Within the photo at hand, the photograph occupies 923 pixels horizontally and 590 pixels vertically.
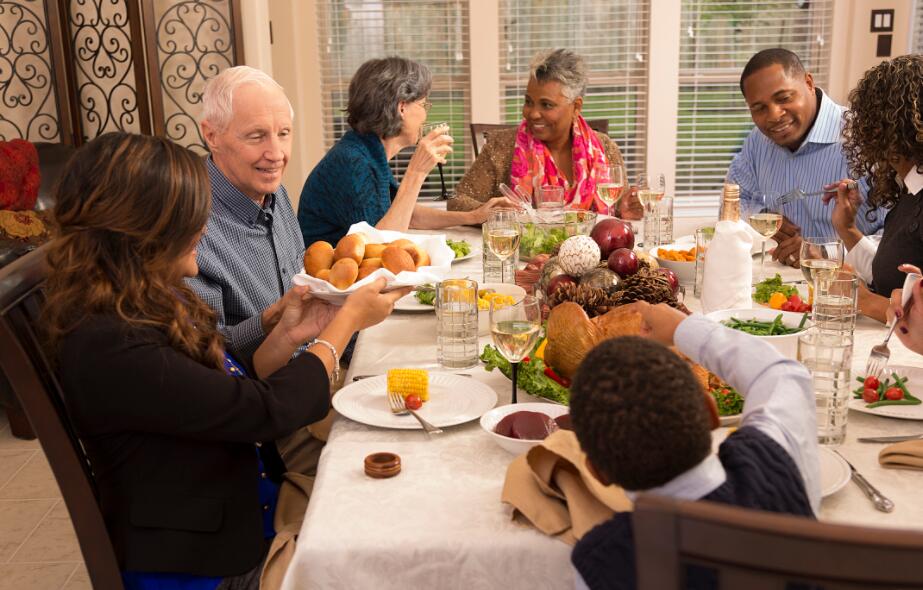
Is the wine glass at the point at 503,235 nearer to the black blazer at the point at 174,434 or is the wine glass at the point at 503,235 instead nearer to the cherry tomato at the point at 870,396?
the black blazer at the point at 174,434

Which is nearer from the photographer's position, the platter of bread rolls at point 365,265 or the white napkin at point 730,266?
the platter of bread rolls at point 365,265

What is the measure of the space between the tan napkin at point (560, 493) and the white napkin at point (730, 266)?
840 mm

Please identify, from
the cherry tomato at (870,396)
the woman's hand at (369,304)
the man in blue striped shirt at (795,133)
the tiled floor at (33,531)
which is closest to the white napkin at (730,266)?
the cherry tomato at (870,396)

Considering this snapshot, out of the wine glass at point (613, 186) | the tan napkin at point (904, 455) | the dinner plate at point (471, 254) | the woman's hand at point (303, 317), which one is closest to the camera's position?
the tan napkin at point (904, 455)

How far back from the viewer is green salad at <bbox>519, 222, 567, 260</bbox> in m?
2.45

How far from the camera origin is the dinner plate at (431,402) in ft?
4.55

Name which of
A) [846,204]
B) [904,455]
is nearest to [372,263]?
[904,455]

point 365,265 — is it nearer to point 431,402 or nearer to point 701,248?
point 431,402

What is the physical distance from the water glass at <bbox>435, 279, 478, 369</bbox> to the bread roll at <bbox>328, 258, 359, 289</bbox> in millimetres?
168

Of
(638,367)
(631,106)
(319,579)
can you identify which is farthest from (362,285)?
(631,106)

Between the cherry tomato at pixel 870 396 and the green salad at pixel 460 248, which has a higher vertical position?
the green salad at pixel 460 248

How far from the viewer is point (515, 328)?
55.6 inches

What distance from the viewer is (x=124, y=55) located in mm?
4203

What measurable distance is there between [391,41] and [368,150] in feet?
7.13
